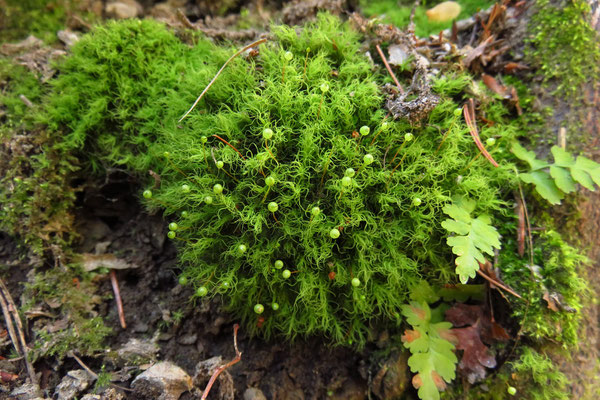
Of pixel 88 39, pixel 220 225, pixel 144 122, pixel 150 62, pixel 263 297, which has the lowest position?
pixel 263 297

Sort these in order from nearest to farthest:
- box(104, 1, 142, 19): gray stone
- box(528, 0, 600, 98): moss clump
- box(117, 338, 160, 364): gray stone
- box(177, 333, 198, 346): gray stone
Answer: box(117, 338, 160, 364): gray stone, box(177, 333, 198, 346): gray stone, box(528, 0, 600, 98): moss clump, box(104, 1, 142, 19): gray stone

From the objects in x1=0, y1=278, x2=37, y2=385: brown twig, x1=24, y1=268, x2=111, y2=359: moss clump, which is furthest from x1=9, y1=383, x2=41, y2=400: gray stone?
x1=24, y1=268, x2=111, y2=359: moss clump

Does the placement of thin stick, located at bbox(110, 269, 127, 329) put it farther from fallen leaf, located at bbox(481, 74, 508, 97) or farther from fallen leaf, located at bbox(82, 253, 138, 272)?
fallen leaf, located at bbox(481, 74, 508, 97)

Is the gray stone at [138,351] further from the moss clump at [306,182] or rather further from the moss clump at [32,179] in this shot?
the moss clump at [32,179]

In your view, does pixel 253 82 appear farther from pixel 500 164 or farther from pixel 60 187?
pixel 500 164

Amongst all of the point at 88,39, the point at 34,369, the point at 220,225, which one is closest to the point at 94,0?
the point at 88,39

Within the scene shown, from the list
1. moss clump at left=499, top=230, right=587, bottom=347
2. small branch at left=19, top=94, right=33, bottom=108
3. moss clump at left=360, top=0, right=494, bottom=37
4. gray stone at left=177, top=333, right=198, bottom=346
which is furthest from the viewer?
moss clump at left=360, top=0, right=494, bottom=37
